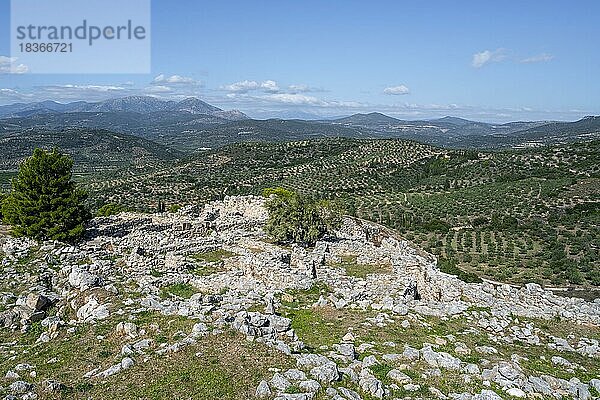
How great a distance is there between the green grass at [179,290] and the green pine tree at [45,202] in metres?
11.2

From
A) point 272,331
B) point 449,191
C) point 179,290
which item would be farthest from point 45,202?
point 449,191

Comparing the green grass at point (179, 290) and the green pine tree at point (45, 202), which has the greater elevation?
the green pine tree at point (45, 202)

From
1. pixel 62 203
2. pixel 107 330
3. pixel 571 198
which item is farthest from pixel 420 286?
pixel 571 198

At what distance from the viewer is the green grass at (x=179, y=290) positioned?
16.8 metres

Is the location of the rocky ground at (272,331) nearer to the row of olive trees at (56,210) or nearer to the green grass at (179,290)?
the green grass at (179,290)

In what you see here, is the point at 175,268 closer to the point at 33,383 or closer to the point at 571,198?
the point at 33,383

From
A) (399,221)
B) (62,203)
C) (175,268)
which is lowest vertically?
(399,221)

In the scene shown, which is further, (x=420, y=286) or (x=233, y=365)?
(x=420, y=286)

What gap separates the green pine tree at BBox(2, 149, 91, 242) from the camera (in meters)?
25.6

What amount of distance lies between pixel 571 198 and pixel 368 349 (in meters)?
50.9

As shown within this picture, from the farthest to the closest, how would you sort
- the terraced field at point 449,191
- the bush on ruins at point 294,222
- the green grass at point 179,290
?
the terraced field at point 449,191, the bush on ruins at point 294,222, the green grass at point 179,290

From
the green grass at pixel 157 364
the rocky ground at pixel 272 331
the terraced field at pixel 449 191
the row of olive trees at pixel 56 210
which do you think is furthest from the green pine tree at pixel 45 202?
the terraced field at pixel 449 191

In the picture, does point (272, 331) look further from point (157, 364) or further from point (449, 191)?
point (449, 191)

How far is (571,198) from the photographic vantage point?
53312mm
